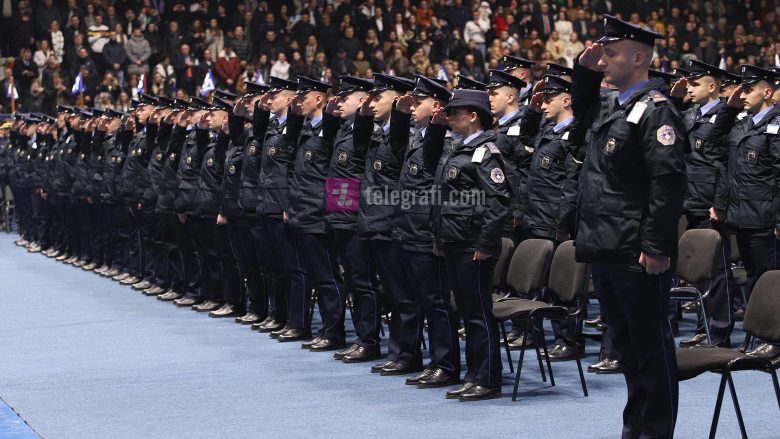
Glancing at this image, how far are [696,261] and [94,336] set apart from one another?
4.97m

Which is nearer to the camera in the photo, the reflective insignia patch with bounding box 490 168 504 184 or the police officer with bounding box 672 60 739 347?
the reflective insignia patch with bounding box 490 168 504 184

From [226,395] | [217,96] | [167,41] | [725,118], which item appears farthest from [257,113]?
[167,41]

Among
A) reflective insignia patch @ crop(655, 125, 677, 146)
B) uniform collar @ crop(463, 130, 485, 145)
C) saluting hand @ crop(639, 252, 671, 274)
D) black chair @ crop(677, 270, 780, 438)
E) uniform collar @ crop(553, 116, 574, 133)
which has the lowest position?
black chair @ crop(677, 270, 780, 438)

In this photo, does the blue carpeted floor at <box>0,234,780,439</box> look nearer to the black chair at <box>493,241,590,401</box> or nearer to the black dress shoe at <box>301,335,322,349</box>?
the black dress shoe at <box>301,335,322,349</box>

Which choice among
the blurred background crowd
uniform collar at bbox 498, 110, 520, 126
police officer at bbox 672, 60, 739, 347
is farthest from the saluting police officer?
the blurred background crowd

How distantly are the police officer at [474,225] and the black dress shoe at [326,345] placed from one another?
6.54 ft

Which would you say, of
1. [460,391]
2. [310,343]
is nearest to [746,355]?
[460,391]

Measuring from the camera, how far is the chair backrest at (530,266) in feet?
24.3

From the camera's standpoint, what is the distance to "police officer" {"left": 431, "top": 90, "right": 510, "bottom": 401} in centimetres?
683

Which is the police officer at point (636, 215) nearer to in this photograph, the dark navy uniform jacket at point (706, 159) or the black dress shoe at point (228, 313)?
the dark navy uniform jacket at point (706, 159)

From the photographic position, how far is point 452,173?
6980 mm

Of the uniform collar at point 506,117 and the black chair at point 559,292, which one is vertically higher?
the uniform collar at point 506,117

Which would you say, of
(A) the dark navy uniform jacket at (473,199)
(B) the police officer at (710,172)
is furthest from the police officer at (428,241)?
(B) the police officer at (710,172)

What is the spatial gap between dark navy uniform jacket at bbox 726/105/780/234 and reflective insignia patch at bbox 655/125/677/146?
3.29 metres
